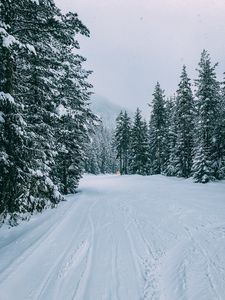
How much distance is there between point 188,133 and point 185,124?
141 cm

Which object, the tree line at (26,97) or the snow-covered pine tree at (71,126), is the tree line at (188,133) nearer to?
the snow-covered pine tree at (71,126)

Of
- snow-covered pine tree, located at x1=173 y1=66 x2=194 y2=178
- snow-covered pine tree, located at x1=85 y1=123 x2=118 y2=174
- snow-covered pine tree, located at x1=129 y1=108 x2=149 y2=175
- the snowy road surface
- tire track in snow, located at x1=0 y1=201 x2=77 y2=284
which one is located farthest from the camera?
snow-covered pine tree, located at x1=85 y1=123 x2=118 y2=174

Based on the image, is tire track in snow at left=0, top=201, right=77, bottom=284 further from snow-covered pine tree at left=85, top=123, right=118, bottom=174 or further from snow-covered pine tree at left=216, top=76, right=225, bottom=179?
snow-covered pine tree at left=85, top=123, right=118, bottom=174

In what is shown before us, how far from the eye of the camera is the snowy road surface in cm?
459

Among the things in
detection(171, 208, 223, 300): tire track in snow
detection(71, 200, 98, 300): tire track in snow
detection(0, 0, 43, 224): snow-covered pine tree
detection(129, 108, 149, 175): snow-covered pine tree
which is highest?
detection(129, 108, 149, 175): snow-covered pine tree

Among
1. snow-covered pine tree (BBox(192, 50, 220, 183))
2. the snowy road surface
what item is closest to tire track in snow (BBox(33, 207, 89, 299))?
the snowy road surface

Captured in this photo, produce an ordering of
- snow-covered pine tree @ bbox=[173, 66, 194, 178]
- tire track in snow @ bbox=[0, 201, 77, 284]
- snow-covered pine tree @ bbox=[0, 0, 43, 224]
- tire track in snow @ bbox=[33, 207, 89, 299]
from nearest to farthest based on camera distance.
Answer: tire track in snow @ bbox=[33, 207, 89, 299], tire track in snow @ bbox=[0, 201, 77, 284], snow-covered pine tree @ bbox=[0, 0, 43, 224], snow-covered pine tree @ bbox=[173, 66, 194, 178]

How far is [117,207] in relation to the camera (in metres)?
14.0

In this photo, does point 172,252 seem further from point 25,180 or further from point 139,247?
point 25,180

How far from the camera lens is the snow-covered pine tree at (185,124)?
3838cm

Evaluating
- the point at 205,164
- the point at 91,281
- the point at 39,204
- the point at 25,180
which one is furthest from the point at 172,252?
the point at 205,164

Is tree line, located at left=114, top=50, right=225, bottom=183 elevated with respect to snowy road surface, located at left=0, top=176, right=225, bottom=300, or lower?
elevated

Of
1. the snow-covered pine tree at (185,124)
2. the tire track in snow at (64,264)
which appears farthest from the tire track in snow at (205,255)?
the snow-covered pine tree at (185,124)

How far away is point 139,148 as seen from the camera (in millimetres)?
49500
